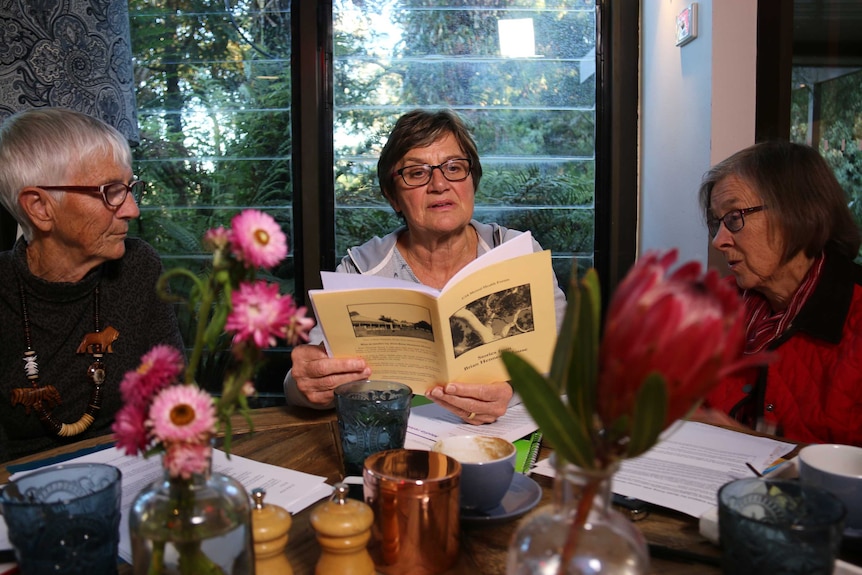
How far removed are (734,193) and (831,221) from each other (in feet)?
0.65

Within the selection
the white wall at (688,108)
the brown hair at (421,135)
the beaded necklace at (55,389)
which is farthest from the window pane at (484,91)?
the beaded necklace at (55,389)

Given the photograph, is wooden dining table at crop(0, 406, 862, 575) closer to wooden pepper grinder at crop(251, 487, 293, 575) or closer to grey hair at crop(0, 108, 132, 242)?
wooden pepper grinder at crop(251, 487, 293, 575)

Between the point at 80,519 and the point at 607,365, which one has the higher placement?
the point at 607,365

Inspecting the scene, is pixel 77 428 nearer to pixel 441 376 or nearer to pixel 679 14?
pixel 441 376

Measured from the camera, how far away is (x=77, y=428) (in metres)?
1.34

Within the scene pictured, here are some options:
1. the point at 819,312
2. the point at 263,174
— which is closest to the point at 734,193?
the point at 819,312

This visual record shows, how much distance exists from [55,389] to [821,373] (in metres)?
1.52

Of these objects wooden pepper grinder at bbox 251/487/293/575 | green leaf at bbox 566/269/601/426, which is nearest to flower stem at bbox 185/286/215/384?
wooden pepper grinder at bbox 251/487/293/575

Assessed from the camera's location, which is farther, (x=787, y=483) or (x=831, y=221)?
(x=831, y=221)

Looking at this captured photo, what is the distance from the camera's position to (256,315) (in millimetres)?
466

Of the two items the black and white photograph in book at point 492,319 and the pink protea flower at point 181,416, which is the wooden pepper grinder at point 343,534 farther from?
the black and white photograph in book at point 492,319

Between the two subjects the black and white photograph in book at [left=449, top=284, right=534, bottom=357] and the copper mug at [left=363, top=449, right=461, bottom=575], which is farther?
the black and white photograph in book at [left=449, top=284, right=534, bottom=357]

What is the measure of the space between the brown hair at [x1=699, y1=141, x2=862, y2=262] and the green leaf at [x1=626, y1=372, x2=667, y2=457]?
3.89ft

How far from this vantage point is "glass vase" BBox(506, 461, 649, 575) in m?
0.46
